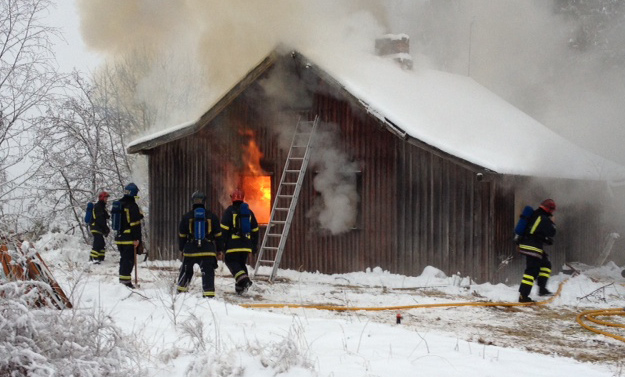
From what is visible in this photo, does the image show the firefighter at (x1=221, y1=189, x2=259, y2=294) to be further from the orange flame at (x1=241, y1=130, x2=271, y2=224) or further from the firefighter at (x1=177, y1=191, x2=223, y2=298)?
the orange flame at (x1=241, y1=130, x2=271, y2=224)

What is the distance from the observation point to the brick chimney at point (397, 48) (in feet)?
60.2

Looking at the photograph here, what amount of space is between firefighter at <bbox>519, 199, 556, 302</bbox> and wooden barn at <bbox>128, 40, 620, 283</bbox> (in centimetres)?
122

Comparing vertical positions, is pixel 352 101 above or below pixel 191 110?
below

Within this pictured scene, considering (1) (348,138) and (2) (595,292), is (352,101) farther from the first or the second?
(2) (595,292)

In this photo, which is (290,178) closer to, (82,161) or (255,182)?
(255,182)

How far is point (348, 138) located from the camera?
1347 centimetres

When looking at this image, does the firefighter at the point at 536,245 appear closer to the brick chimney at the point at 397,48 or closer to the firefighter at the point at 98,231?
the brick chimney at the point at 397,48

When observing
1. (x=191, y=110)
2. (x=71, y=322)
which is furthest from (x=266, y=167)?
(x=191, y=110)

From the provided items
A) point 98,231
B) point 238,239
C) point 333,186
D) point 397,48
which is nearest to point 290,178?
point 333,186

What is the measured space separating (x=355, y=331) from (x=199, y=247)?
3.76m

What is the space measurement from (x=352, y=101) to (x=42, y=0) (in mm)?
6138

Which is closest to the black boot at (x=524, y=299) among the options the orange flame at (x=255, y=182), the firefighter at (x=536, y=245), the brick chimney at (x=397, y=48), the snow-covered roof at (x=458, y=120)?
the firefighter at (x=536, y=245)

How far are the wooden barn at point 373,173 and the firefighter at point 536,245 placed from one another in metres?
1.22

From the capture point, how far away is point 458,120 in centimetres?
1559
